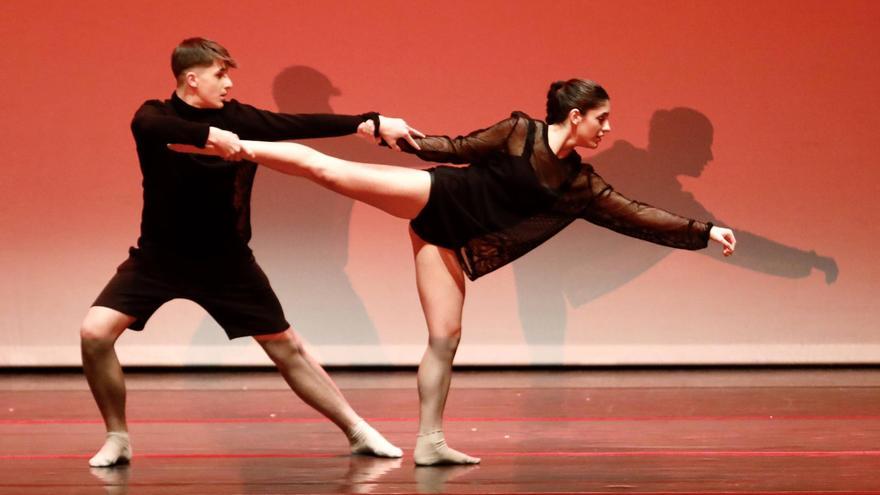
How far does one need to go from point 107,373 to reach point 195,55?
0.94m

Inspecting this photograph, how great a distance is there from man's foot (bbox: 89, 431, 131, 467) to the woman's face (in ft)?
5.13

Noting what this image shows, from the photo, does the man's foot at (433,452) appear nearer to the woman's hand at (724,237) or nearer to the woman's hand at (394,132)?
the woman's hand at (394,132)

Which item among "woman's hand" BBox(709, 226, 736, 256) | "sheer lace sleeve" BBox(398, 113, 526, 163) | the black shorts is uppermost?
"sheer lace sleeve" BBox(398, 113, 526, 163)

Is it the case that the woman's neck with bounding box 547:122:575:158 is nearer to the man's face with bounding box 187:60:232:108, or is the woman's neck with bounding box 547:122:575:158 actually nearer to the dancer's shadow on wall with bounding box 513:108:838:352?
the man's face with bounding box 187:60:232:108

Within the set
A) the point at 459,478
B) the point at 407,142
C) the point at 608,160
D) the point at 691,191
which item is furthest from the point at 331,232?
the point at 459,478

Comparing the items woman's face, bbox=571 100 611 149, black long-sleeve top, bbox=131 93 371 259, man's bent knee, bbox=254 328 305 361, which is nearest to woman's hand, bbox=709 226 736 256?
woman's face, bbox=571 100 611 149

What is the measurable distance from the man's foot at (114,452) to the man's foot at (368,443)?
2.16ft

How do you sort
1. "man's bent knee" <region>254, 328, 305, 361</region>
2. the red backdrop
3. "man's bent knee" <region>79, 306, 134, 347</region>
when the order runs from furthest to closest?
the red backdrop, "man's bent knee" <region>254, 328, 305, 361</region>, "man's bent knee" <region>79, 306, 134, 347</region>

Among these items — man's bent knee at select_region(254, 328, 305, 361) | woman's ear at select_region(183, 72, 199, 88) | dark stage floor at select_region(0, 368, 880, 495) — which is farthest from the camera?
man's bent knee at select_region(254, 328, 305, 361)

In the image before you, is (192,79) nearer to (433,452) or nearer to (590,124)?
(590,124)

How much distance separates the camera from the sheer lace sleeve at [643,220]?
350 centimetres

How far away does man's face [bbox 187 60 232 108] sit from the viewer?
3.49 m

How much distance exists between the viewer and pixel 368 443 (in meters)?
3.64

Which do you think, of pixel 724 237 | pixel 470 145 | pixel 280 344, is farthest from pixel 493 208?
pixel 280 344
